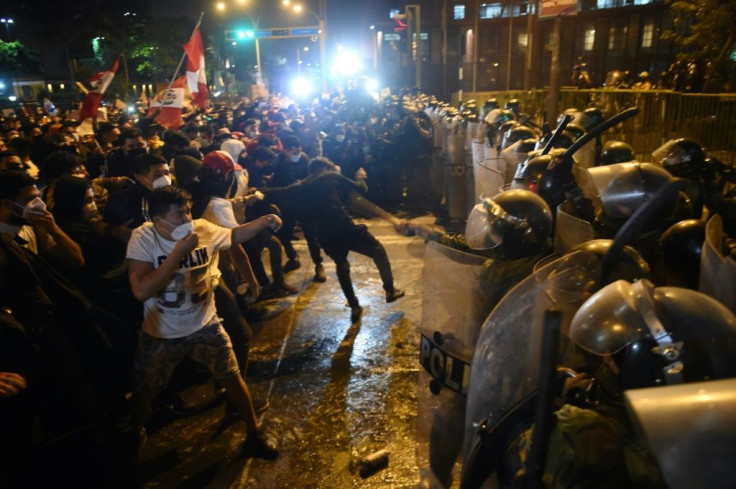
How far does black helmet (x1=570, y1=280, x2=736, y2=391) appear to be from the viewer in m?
1.76

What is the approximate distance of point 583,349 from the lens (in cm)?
216

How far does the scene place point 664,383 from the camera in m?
1.79

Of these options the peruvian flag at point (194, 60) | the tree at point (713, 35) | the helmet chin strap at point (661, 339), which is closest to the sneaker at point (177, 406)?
the helmet chin strap at point (661, 339)

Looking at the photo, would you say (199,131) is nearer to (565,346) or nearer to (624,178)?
(624,178)

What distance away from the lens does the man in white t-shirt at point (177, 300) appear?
3.40m

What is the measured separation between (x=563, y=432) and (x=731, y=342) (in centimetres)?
63

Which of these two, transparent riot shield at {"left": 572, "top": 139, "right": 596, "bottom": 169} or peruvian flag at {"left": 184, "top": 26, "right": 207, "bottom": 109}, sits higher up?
peruvian flag at {"left": 184, "top": 26, "right": 207, "bottom": 109}

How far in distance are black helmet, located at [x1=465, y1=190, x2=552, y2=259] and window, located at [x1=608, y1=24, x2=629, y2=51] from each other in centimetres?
3478

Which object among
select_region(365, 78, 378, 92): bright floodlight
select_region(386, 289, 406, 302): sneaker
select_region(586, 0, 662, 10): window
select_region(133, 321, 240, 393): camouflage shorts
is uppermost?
select_region(586, 0, 662, 10): window

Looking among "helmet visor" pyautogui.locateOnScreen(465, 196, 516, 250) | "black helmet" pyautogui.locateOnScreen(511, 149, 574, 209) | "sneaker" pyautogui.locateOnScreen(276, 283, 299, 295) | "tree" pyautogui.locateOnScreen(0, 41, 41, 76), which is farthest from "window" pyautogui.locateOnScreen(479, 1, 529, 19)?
"helmet visor" pyautogui.locateOnScreen(465, 196, 516, 250)

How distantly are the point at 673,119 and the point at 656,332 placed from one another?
38.2 feet

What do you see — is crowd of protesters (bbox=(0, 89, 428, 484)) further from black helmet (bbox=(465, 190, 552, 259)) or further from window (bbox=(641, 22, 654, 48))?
window (bbox=(641, 22, 654, 48))

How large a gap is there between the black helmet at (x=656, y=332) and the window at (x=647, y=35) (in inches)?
1354

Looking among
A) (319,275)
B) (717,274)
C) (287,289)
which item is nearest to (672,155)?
(717,274)
